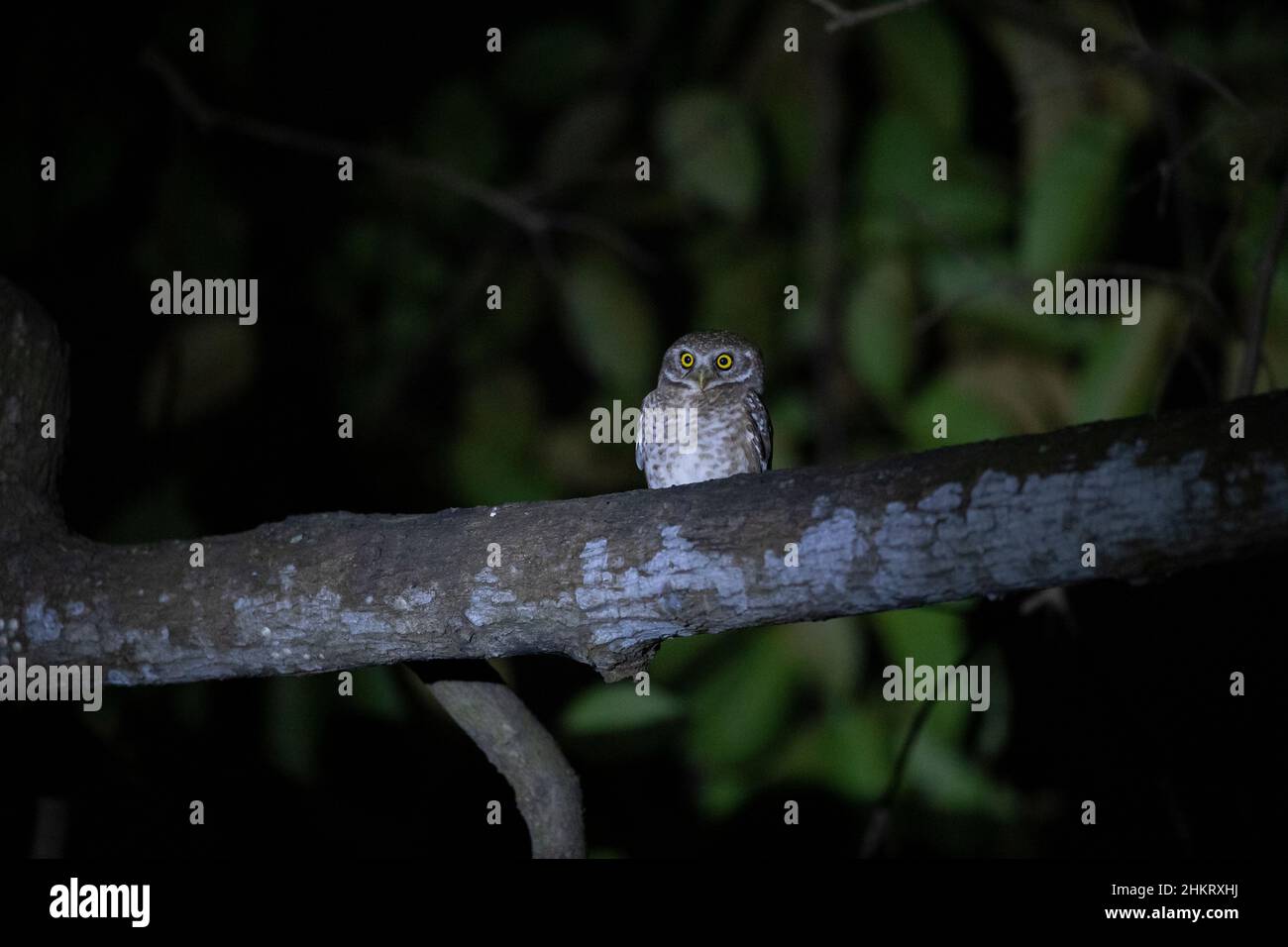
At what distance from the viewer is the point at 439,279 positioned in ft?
11.0

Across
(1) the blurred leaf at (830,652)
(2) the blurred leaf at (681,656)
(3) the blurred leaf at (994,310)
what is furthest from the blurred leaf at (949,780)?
(3) the blurred leaf at (994,310)

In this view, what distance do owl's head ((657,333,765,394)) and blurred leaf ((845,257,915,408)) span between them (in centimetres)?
55

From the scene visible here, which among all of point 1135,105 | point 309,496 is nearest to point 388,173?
point 309,496

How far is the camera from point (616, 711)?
10.7ft

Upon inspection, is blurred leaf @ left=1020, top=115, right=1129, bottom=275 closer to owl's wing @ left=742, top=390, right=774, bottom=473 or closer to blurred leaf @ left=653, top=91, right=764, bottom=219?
blurred leaf @ left=653, top=91, right=764, bottom=219

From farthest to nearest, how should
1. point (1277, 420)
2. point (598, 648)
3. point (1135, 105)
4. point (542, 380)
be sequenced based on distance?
point (542, 380) < point (1135, 105) < point (598, 648) < point (1277, 420)

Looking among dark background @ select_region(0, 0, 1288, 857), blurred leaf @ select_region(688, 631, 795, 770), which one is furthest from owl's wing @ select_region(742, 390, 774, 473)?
blurred leaf @ select_region(688, 631, 795, 770)

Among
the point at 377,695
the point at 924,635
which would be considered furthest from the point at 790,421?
the point at 377,695

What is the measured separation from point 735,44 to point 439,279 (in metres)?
1.19

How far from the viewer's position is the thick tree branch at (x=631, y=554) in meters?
1.10

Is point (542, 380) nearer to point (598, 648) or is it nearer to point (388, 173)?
point (388, 173)

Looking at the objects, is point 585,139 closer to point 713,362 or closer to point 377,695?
point 713,362

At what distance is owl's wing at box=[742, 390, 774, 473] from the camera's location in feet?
7.93

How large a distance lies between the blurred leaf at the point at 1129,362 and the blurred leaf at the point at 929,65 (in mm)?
733
